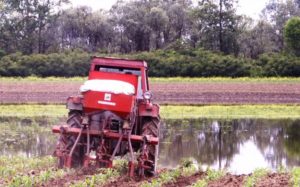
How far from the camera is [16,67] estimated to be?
43.7 meters

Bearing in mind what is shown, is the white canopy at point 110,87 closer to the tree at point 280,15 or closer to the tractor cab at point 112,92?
the tractor cab at point 112,92

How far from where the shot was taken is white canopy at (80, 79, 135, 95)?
1230 cm

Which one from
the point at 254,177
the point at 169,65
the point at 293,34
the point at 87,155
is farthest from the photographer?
the point at 293,34

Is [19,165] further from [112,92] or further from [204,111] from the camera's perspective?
[204,111]

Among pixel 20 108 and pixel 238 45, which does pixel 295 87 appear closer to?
pixel 20 108

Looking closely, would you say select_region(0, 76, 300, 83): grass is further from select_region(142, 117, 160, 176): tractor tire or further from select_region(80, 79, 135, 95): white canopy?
select_region(80, 79, 135, 95): white canopy

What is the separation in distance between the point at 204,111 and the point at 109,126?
1813 cm

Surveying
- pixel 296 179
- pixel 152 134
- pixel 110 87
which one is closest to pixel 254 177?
pixel 296 179

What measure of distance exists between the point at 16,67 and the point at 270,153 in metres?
29.8

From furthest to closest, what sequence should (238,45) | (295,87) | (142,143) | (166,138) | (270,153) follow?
(238,45) → (295,87) → (166,138) → (270,153) → (142,143)

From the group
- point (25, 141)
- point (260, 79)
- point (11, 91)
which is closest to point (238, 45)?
point (260, 79)

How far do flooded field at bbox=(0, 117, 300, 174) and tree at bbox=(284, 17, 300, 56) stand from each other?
25.3 m

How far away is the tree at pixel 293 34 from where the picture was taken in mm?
49969

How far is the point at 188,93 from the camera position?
35.3 m
